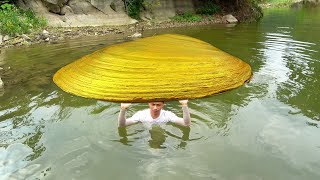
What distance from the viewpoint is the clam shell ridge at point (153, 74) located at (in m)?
2.06

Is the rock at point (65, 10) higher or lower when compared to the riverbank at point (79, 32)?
higher

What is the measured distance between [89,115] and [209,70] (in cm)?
538

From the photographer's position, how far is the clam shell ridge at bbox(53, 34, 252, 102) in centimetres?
206

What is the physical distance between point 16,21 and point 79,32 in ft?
9.66

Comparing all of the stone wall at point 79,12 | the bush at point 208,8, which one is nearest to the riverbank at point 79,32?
the stone wall at point 79,12

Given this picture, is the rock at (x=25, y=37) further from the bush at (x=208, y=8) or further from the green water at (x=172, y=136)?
the bush at (x=208, y=8)

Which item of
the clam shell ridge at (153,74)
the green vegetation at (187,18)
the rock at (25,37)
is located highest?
the clam shell ridge at (153,74)

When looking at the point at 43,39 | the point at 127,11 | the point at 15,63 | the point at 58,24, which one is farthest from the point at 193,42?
the point at 127,11

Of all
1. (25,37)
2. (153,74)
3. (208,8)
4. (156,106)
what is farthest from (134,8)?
(153,74)

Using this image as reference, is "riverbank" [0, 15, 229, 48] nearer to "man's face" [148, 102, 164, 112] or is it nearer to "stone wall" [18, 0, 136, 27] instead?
"stone wall" [18, 0, 136, 27]

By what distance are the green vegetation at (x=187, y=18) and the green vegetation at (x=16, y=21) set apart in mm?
8369

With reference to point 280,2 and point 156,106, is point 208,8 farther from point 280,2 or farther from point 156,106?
point 280,2

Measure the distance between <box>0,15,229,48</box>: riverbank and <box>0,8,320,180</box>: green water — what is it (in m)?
4.78

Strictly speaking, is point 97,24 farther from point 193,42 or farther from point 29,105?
point 193,42
